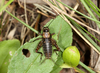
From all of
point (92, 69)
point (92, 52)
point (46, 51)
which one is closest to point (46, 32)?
point (46, 51)

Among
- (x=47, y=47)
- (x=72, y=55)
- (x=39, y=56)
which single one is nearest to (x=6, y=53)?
(x=39, y=56)

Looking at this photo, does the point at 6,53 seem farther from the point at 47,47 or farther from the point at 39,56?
the point at 47,47

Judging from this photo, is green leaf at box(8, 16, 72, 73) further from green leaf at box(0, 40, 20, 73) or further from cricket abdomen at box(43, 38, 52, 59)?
green leaf at box(0, 40, 20, 73)

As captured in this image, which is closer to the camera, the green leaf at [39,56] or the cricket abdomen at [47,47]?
the green leaf at [39,56]

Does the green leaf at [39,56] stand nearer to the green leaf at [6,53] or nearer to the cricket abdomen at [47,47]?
the cricket abdomen at [47,47]

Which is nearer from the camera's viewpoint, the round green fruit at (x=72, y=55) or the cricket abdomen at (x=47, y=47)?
the round green fruit at (x=72, y=55)

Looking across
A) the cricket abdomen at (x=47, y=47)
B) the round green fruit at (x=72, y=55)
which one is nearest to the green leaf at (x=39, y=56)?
the cricket abdomen at (x=47, y=47)

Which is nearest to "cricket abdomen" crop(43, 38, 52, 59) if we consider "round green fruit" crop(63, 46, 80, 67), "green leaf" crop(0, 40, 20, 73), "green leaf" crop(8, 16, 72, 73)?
"green leaf" crop(8, 16, 72, 73)

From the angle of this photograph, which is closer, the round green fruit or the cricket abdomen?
the round green fruit
